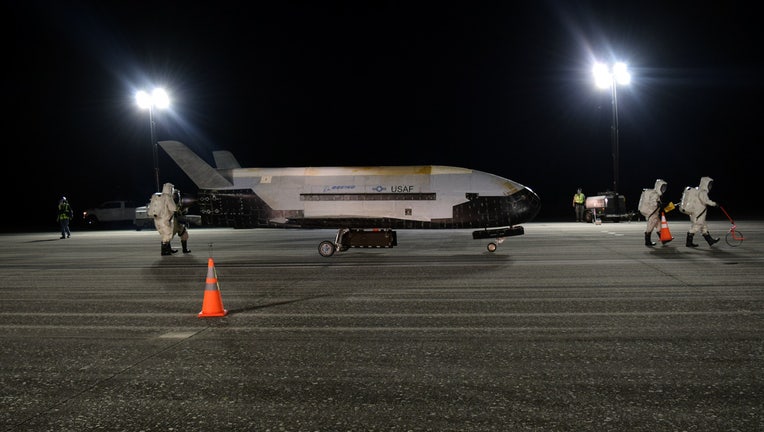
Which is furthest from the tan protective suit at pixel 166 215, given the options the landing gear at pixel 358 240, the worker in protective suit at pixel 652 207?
the worker in protective suit at pixel 652 207

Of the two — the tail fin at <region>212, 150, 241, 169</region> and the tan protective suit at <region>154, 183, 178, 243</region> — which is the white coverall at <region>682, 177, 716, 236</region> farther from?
the tan protective suit at <region>154, 183, 178, 243</region>

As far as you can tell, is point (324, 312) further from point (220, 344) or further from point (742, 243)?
point (742, 243)

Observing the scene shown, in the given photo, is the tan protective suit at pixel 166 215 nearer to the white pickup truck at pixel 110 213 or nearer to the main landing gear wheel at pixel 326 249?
the main landing gear wheel at pixel 326 249

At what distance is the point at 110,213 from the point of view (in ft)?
139

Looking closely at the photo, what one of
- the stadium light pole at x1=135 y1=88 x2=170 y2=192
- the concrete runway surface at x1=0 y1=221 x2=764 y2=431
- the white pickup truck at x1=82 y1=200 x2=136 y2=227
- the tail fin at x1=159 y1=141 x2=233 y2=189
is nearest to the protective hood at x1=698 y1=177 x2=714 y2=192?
the concrete runway surface at x1=0 y1=221 x2=764 y2=431

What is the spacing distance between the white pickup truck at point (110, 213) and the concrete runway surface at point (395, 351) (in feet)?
106

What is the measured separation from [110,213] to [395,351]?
41579 mm

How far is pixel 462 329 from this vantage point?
7.05 meters

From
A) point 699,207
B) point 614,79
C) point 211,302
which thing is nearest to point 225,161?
point 211,302

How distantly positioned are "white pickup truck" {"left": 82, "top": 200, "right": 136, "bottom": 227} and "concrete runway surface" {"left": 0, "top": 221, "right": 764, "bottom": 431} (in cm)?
3222

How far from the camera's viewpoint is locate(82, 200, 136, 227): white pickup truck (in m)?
42.4

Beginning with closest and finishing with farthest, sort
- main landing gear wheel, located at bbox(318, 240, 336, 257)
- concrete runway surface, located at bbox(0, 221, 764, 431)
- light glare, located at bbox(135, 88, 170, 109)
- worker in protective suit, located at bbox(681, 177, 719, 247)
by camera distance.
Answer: concrete runway surface, located at bbox(0, 221, 764, 431) → worker in protective suit, located at bbox(681, 177, 719, 247) → main landing gear wheel, located at bbox(318, 240, 336, 257) → light glare, located at bbox(135, 88, 170, 109)

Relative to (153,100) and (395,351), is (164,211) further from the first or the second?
(153,100)

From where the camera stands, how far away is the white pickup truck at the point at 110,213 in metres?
42.4
